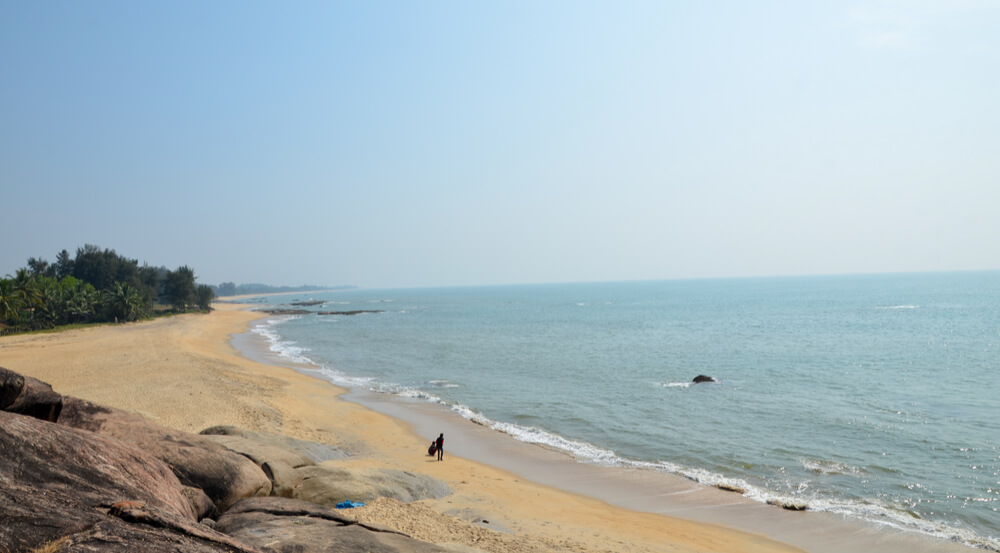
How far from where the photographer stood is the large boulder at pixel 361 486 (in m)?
13.4

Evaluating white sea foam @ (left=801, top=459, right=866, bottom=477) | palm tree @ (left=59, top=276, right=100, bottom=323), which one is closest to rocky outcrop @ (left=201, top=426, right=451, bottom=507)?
white sea foam @ (left=801, top=459, right=866, bottom=477)

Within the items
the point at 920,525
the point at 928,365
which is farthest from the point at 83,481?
the point at 928,365

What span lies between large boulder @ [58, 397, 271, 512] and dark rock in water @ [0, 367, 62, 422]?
0.66 metres

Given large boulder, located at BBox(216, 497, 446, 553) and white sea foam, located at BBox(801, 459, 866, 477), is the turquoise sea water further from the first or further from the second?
large boulder, located at BBox(216, 497, 446, 553)

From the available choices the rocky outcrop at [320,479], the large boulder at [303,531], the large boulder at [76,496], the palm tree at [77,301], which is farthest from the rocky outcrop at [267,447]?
the palm tree at [77,301]

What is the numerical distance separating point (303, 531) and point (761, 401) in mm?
29671

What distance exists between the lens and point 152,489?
7.93m

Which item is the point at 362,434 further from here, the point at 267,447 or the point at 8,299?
the point at 8,299

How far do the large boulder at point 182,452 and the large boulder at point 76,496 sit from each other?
8.24 feet

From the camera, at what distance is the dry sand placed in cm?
1320

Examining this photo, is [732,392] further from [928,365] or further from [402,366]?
[402,366]

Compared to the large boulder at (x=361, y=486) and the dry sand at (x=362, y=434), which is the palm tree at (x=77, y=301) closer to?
the dry sand at (x=362, y=434)

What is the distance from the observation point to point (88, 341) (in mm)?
52812

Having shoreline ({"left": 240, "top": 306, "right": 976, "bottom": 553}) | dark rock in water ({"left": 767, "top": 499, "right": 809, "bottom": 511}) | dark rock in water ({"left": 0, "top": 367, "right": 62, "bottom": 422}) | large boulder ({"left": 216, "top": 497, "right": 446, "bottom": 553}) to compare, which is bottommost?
shoreline ({"left": 240, "top": 306, "right": 976, "bottom": 553})
